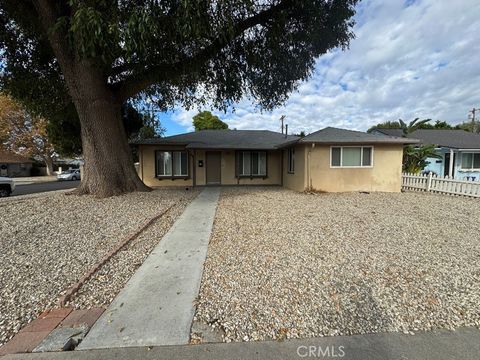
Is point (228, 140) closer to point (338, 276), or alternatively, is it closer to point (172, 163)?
point (172, 163)

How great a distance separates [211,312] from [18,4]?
11371 mm

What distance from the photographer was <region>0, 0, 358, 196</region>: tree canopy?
5.90m

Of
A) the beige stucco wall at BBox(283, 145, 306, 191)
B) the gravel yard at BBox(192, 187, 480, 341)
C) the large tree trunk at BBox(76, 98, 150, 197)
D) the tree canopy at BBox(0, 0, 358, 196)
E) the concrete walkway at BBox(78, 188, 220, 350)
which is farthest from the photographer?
the beige stucco wall at BBox(283, 145, 306, 191)

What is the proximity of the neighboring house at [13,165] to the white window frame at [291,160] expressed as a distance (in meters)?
40.9

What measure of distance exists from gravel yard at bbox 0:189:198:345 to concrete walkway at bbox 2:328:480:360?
85cm

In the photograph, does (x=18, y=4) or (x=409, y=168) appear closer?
(x=18, y=4)

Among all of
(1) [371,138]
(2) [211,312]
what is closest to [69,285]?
(2) [211,312]

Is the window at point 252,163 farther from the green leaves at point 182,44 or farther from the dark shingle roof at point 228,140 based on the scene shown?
the green leaves at point 182,44

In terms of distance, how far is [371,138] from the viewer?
10.7 meters

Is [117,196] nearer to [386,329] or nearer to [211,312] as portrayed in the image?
[211,312]

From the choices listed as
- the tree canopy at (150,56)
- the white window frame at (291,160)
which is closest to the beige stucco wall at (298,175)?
the white window frame at (291,160)

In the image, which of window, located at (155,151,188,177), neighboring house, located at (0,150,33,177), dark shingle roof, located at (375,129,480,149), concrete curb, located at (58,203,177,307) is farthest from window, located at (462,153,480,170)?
neighboring house, located at (0,150,33,177)

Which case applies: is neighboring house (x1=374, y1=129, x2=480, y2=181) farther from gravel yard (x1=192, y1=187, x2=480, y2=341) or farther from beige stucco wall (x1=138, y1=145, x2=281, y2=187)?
gravel yard (x1=192, y1=187, x2=480, y2=341)

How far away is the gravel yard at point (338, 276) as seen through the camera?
2.37m
